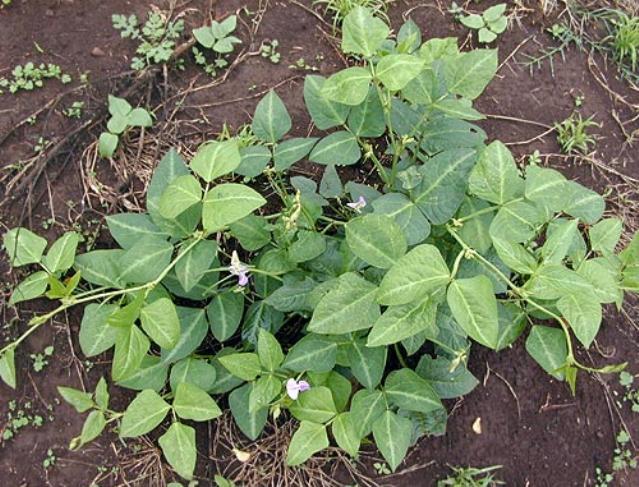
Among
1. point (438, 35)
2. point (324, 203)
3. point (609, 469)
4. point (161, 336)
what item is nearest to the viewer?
point (161, 336)

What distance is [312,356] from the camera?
6.37 feet

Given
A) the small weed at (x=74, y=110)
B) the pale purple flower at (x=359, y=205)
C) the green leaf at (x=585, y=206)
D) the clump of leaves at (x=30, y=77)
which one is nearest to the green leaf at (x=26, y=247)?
the small weed at (x=74, y=110)

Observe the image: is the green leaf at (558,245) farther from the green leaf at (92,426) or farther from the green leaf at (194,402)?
the green leaf at (92,426)

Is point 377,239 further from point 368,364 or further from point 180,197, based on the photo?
point 180,197

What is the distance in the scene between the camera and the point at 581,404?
235cm

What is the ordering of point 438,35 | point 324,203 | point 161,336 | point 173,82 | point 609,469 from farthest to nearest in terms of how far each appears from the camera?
point 438,35 → point 173,82 → point 609,469 → point 324,203 → point 161,336

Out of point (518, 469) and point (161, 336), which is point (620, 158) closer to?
point (518, 469)

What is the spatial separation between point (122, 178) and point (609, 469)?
197 centimetres

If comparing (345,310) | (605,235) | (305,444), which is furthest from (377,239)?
(605,235)

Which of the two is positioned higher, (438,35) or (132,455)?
(438,35)

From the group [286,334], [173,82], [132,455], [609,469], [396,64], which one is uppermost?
[396,64]

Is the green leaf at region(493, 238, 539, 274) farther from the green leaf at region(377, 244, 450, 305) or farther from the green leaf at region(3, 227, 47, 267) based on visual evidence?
the green leaf at region(3, 227, 47, 267)

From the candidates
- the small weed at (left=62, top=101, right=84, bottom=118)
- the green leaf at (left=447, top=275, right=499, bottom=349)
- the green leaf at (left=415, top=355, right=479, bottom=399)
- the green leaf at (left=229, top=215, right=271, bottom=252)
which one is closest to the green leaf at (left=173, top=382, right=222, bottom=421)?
the green leaf at (left=229, top=215, right=271, bottom=252)

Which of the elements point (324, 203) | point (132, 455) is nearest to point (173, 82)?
point (324, 203)
